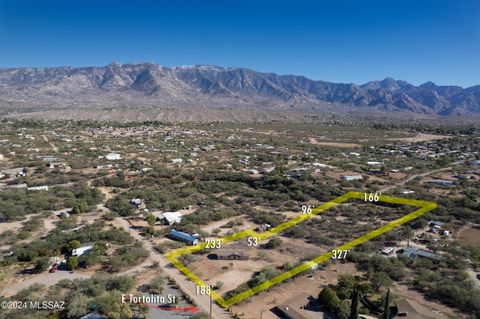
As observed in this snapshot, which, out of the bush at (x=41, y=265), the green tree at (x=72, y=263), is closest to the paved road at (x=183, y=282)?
the green tree at (x=72, y=263)

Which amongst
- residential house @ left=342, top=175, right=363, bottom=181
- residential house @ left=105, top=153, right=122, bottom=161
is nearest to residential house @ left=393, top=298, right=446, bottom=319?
residential house @ left=342, top=175, right=363, bottom=181

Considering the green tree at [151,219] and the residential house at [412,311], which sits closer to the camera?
the residential house at [412,311]

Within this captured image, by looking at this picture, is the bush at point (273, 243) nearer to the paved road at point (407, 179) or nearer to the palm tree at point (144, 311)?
the palm tree at point (144, 311)

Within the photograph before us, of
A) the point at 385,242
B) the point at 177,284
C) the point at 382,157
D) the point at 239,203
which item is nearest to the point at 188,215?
the point at 239,203

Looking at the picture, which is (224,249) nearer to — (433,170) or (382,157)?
(433,170)

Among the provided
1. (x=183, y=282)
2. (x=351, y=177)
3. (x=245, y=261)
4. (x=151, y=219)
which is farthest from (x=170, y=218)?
(x=351, y=177)

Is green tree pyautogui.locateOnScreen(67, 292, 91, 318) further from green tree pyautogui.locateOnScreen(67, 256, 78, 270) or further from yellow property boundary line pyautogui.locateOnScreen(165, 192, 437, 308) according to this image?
yellow property boundary line pyautogui.locateOnScreen(165, 192, 437, 308)

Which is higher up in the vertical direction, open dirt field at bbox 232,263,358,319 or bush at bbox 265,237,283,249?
bush at bbox 265,237,283,249

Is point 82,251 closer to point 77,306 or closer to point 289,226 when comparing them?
point 77,306
